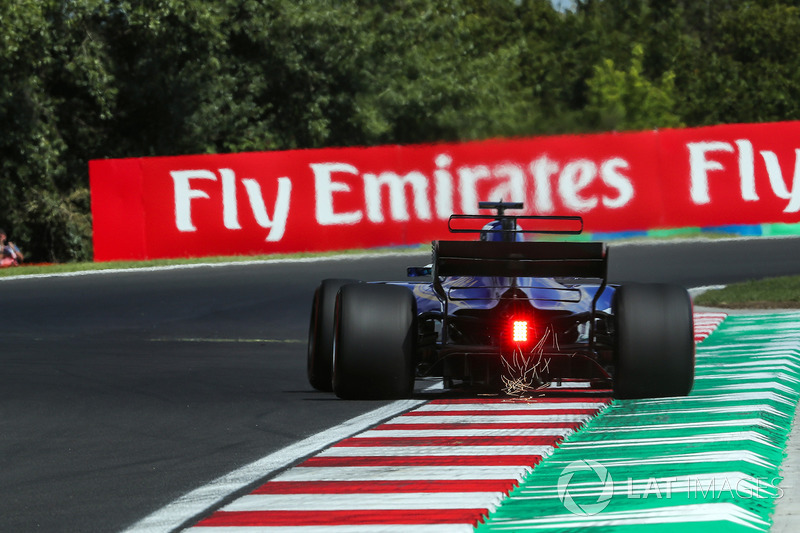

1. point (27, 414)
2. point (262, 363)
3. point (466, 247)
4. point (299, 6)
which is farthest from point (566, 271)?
point (299, 6)

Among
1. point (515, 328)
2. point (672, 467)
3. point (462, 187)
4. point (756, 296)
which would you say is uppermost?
point (462, 187)

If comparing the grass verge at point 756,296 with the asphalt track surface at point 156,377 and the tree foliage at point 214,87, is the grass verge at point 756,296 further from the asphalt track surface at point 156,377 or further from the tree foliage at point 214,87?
the tree foliage at point 214,87

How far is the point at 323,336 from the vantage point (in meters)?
10.9

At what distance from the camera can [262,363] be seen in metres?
14.1

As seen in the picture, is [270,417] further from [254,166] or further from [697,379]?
[254,166]

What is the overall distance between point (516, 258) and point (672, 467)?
3.03m

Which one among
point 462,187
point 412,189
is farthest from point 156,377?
point 462,187

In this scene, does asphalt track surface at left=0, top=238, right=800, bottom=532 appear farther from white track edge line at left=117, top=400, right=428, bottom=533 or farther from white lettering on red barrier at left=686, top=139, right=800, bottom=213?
white lettering on red barrier at left=686, top=139, right=800, bottom=213

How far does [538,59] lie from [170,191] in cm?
4208

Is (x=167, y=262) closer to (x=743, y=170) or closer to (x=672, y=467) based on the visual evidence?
(x=743, y=170)

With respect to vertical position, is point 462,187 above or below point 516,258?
above

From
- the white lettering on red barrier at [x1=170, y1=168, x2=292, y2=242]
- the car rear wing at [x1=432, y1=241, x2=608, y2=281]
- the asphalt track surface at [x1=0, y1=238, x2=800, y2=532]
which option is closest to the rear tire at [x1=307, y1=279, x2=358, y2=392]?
the asphalt track surface at [x1=0, y1=238, x2=800, y2=532]

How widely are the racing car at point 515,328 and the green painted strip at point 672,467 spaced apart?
0.35 meters

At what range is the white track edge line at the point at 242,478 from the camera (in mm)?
6355
